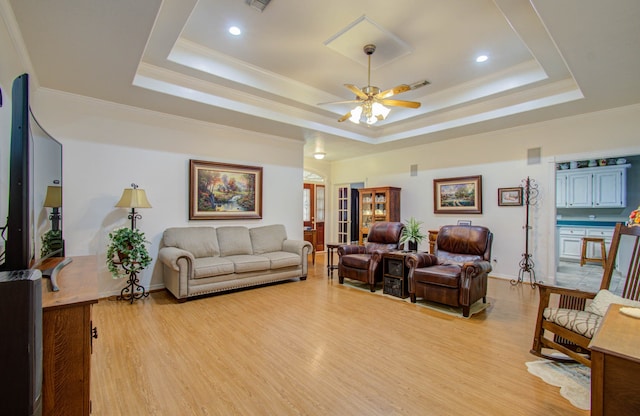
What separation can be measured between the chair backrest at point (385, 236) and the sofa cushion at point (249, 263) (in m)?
1.81

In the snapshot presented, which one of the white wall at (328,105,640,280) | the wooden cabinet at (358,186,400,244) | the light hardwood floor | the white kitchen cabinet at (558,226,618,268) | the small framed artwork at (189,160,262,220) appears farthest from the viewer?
the white kitchen cabinet at (558,226,618,268)

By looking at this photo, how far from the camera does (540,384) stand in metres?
2.19

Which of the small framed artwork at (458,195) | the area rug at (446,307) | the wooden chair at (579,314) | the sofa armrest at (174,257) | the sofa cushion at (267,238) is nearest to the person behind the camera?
the wooden chair at (579,314)

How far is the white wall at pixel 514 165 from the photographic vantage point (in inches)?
175

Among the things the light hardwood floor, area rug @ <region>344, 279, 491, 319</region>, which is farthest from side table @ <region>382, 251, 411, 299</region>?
the light hardwood floor

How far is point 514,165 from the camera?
5320 mm

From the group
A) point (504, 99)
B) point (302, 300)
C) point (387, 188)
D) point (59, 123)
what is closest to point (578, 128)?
point (504, 99)

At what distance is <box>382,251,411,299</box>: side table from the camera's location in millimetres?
4293

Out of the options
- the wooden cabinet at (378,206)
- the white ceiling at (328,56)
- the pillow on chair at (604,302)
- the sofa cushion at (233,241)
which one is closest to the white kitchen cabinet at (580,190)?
the white ceiling at (328,56)

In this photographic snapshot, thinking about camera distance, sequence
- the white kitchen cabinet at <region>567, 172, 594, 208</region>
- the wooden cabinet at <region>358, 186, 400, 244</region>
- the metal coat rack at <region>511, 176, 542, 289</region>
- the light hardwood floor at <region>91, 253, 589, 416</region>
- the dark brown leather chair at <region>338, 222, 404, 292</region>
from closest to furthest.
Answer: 1. the light hardwood floor at <region>91, 253, 589, 416</region>
2. the dark brown leather chair at <region>338, 222, 404, 292</region>
3. the metal coat rack at <region>511, 176, 542, 289</region>
4. the wooden cabinet at <region>358, 186, 400, 244</region>
5. the white kitchen cabinet at <region>567, 172, 594, 208</region>

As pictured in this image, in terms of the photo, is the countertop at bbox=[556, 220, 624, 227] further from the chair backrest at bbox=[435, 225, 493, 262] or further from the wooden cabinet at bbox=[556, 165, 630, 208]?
the chair backrest at bbox=[435, 225, 493, 262]

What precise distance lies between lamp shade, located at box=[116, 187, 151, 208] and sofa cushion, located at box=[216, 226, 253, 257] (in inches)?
50.0

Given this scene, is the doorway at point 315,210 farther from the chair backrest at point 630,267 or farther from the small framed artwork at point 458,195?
the chair backrest at point 630,267

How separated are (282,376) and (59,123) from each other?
422cm
